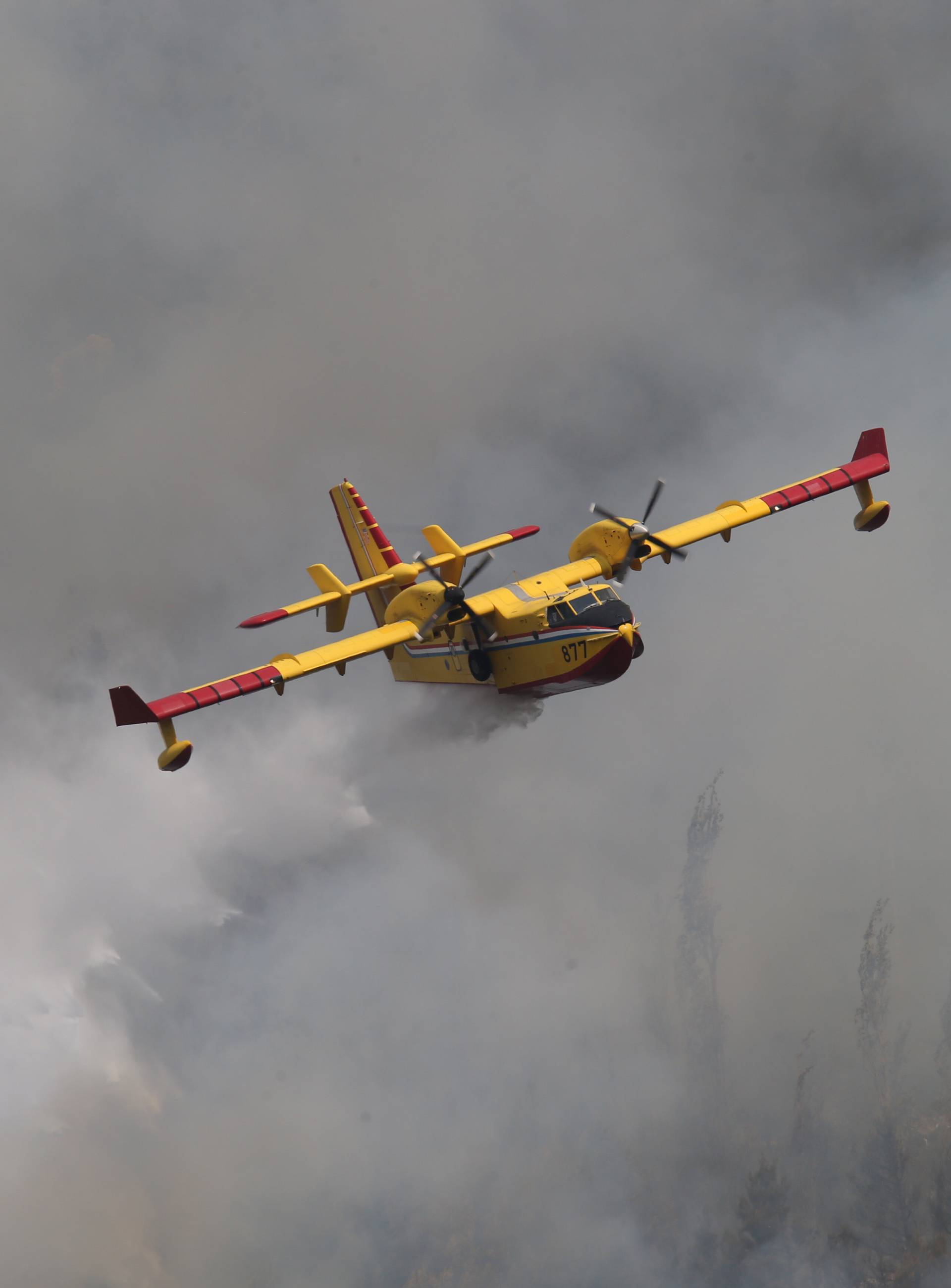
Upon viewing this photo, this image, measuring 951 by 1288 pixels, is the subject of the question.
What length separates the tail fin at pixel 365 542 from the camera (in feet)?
170

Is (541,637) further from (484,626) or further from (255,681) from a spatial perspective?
(255,681)

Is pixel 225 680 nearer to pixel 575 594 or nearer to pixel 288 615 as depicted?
pixel 288 615

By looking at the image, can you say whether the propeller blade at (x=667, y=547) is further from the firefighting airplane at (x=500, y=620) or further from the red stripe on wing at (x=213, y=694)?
the red stripe on wing at (x=213, y=694)

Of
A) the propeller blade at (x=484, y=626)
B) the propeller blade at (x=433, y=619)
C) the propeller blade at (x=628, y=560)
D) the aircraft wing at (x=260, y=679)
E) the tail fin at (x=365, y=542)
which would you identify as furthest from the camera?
Answer: the tail fin at (x=365, y=542)

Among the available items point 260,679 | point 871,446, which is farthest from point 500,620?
point 871,446

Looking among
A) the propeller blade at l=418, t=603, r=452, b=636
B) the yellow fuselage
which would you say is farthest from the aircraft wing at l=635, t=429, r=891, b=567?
the propeller blade at l=418, t=603, r=452, b=636

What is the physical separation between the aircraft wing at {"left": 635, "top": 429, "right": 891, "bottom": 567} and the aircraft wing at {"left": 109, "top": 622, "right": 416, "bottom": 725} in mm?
10588

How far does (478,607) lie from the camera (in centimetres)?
4284

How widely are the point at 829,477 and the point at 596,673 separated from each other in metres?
16.7

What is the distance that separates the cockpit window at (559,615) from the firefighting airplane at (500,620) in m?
0.04

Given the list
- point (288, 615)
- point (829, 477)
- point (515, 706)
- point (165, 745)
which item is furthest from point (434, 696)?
point (829, 477)

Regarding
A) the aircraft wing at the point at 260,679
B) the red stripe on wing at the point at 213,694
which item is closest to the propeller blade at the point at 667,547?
the aircraft wing at the point at 260,679

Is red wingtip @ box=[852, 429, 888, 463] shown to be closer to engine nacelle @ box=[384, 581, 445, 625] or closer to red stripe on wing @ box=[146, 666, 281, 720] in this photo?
engine nacelle @ box=[384, 581, 445, 625]

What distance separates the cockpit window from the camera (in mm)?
40969
